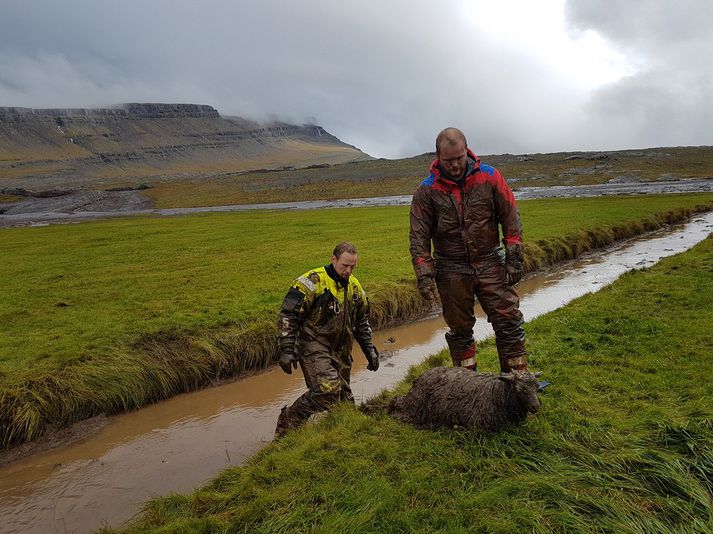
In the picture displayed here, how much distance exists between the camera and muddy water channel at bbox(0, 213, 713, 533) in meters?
6.41

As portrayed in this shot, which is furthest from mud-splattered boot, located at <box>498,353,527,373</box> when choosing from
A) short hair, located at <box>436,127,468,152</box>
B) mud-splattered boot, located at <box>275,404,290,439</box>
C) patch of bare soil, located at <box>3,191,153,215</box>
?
patch of bare soil, located at <box>3,191,153,215</box>

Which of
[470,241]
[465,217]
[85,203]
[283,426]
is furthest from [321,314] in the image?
[85,203]

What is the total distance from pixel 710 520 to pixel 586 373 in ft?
12.0

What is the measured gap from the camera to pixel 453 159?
5996 millimetres

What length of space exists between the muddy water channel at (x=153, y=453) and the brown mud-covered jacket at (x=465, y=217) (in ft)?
13.2

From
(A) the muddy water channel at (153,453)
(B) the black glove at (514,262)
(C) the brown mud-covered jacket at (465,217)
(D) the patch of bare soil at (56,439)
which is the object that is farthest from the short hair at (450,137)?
(D) the patch of bare soil at (56,439)

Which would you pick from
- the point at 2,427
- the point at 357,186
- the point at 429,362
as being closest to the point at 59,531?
the point at 2,427

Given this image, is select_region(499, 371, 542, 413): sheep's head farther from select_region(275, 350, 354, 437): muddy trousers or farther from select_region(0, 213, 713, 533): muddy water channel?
select_region(0, 213, 713, 533): muddy water channel

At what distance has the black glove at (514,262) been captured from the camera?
611 cm

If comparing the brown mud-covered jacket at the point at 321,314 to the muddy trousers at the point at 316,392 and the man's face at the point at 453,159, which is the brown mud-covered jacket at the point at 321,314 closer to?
the muddy trousers at the point at 316,392

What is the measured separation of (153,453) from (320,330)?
12.1 feet

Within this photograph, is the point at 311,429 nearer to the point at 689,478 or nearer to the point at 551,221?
the point at 689,478

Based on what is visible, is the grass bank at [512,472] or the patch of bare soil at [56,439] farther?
the patch of bare soil at [56,439]

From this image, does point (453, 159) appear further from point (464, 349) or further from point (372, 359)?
point (372, 359)
